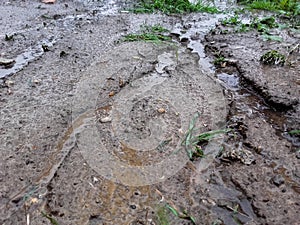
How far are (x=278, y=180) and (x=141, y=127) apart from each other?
816mm

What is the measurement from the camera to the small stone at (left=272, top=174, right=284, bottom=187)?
1444 millimetres

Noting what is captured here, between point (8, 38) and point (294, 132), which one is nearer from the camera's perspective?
point (294, 132)

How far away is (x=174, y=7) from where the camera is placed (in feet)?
12.1

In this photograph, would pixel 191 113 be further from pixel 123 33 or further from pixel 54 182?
pixel 123 33

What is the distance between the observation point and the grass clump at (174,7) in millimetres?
3616

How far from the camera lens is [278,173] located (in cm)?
151

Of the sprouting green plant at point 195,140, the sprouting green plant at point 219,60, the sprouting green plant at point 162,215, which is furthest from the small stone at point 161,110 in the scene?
the sprouting green plant at point 219,60

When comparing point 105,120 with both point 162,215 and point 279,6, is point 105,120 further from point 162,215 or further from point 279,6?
point 279,6

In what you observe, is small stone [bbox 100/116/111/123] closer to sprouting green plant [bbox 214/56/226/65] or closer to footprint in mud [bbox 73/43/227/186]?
footprint in mud [bbox 73/43/227/186]

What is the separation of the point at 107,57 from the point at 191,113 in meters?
1.02

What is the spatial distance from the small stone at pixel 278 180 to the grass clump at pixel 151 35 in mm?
1734

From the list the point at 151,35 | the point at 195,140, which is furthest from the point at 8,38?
the point at 195,140

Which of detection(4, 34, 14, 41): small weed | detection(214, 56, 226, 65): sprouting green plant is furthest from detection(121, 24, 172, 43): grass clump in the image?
detection(4, 34, 14, 41): small weed

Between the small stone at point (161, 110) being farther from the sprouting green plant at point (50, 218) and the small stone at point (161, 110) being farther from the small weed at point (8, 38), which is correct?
the small weed at point (8, 38)
